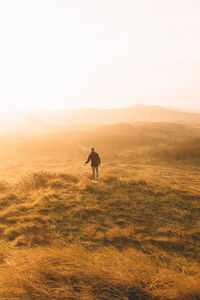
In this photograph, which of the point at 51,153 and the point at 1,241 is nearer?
the point at 1,241

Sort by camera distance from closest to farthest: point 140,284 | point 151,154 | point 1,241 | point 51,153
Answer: point 140,284, point 1,241, point 151,154, point 51,153

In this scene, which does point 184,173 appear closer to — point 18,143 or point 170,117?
point 18,143

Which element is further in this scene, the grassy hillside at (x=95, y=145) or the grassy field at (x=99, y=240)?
the grassy hillside at (x=95, y=145)

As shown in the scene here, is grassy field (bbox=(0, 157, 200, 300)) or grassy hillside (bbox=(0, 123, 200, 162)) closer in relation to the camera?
grassy field (bbox=(0, 157, 200, 300))

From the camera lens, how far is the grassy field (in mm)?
2295

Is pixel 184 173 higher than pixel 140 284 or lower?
lower

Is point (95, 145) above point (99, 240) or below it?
above

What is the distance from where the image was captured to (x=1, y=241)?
4.32 metres

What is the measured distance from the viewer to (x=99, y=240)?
4441 mm

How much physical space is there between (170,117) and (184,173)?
10373 centimetres

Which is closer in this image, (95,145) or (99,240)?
(99,240)

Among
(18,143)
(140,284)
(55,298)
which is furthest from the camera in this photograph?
(18,143)

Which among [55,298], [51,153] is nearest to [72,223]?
[55,298]

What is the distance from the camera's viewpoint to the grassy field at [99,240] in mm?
2295
